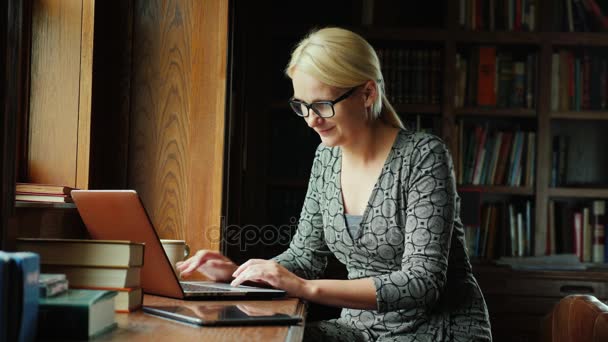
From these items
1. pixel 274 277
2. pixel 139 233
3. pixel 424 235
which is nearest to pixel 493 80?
pixel 424 235

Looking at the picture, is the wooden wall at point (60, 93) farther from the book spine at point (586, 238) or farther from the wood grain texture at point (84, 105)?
the book spine at point (586, 238)

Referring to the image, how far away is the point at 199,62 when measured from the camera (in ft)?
7.65

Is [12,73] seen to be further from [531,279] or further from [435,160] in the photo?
[531,279]

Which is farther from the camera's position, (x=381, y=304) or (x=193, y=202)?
(x=193, y=202)

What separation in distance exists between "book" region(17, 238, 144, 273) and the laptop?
0.10 m

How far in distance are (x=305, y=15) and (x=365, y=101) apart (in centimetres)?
208

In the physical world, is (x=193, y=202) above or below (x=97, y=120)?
below

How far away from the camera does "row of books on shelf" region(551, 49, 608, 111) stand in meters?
3.66

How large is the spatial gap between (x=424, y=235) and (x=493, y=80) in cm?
219

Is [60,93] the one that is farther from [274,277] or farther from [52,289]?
[52,289]

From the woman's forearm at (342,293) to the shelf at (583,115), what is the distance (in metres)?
2.33

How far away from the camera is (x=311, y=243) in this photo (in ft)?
6.52

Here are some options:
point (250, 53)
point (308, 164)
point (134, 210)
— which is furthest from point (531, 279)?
point (134, 210)

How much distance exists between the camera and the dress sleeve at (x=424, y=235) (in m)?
1.61
